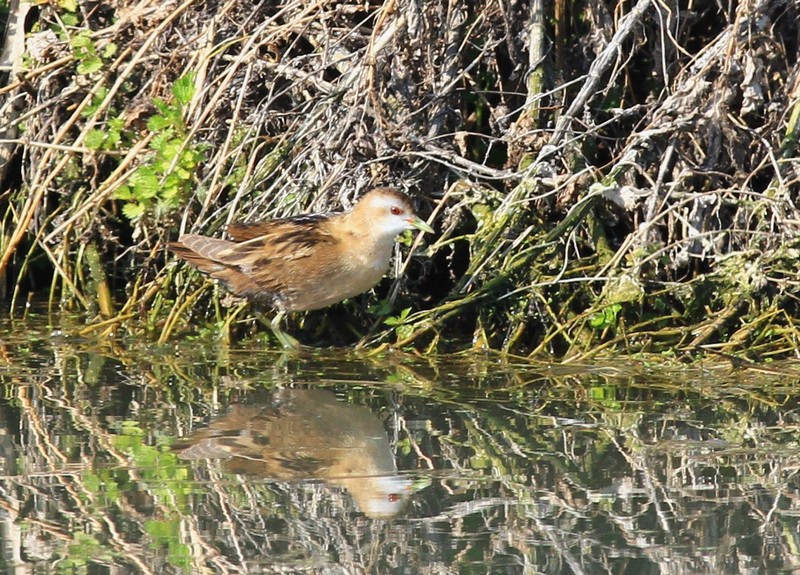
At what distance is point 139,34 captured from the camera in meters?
6.41

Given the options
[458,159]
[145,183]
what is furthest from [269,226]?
[458,159]

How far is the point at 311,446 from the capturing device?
4293 mm

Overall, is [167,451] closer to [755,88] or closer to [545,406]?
[545,406]

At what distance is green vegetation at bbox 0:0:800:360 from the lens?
565 centimetres

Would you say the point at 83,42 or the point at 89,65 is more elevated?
the point at 83,42

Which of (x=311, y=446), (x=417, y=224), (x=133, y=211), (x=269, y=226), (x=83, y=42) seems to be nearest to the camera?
(x=311, y=446)

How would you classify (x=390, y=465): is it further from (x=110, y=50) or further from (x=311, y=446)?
(x=110, y=50)

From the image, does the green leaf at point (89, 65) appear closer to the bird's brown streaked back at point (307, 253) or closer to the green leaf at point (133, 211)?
the green leaf at point (133, 211)

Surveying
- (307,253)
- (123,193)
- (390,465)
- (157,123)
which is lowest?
(390,465)

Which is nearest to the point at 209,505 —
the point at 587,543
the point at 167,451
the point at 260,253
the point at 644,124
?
the point at 167,451

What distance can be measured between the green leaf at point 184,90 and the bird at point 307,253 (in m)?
0.64

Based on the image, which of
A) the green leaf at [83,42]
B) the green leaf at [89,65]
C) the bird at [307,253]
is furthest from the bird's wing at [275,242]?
the green leaf at [83,42]

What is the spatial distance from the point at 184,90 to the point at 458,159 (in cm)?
131

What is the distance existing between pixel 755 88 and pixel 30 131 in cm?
363
